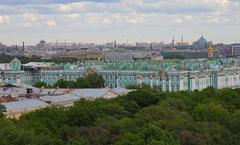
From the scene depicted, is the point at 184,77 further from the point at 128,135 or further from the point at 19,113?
the point at 128,135

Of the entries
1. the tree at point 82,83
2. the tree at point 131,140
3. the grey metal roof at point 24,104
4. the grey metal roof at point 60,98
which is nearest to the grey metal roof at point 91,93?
the grey metal roof at point 60,98

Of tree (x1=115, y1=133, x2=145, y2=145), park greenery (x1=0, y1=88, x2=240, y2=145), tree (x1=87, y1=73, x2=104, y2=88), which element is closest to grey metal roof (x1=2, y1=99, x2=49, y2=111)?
park greenery (x1=0, y1=88, x2=240, y2=145)

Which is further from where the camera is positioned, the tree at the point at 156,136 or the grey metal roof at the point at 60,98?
the grey metal roof at the point at 60,98

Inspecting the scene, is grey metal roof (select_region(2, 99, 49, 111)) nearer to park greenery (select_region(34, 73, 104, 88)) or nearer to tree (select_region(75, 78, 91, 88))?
park greenery (select_region(34, 73, 104, 88))

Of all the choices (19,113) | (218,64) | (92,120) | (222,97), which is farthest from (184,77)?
(92,120)

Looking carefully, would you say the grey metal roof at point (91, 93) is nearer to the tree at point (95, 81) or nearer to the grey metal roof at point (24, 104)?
the grey metal roof at point (24, 104)
